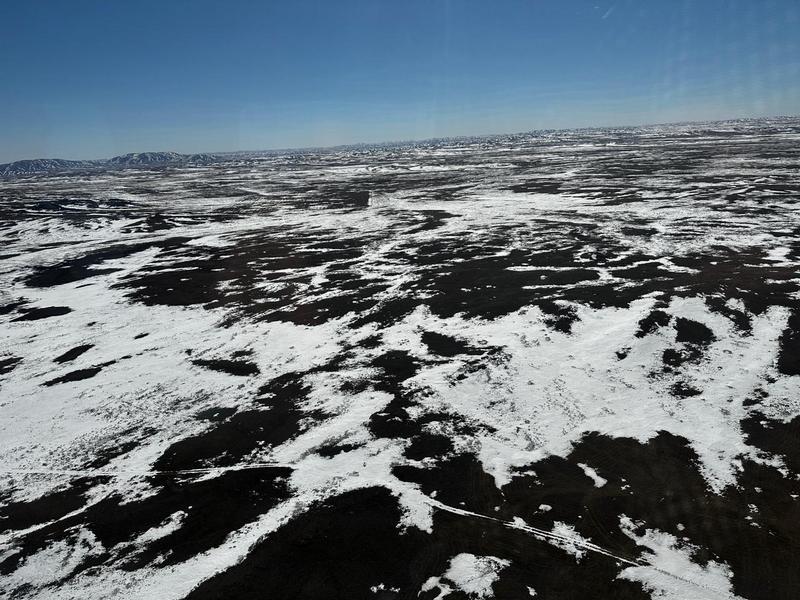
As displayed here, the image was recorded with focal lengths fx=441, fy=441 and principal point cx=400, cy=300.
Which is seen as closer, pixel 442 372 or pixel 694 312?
pixel 442 372

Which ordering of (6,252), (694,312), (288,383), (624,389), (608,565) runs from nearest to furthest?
(608,565), (624,389), (288,383), (694,312), (6,252)

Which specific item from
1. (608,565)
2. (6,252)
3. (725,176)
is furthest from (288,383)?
(725,176)

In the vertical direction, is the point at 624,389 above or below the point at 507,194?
below

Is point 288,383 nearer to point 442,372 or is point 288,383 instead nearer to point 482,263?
point 442,372

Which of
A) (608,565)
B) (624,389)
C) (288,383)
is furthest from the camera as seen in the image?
(288,383)

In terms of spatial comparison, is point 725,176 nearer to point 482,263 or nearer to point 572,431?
point 482,263

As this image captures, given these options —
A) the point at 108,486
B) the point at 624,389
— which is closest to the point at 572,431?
the point at 624,389

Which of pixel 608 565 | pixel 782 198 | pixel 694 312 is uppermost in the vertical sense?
pixel 782 198
